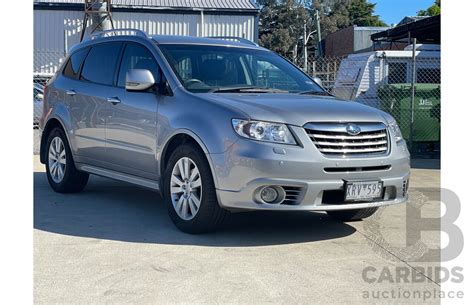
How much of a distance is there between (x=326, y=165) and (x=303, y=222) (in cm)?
147

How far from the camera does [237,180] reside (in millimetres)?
5105

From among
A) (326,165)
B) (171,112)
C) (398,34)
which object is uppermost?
(398,34)

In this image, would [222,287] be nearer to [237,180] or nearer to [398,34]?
[237,180]

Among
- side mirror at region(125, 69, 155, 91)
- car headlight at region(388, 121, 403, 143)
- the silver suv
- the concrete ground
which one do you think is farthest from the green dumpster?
side mirror at region(125, 69, 155, 91)

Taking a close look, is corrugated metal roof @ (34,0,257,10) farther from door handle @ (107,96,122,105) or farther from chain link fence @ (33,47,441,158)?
door handle @ (107,96,122,105)

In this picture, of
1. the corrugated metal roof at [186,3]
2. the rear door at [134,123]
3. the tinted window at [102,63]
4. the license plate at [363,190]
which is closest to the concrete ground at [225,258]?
the license plate at [363,190]

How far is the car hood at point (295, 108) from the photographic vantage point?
5.19 m

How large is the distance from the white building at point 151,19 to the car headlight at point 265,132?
945 inches

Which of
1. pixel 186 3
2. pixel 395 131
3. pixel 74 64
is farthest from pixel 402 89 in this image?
pixel 186 3

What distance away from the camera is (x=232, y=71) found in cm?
643

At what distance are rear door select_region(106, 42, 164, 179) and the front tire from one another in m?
0.44

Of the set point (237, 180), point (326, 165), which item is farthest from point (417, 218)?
point (237, 180)

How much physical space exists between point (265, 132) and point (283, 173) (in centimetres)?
38

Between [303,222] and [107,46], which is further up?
[107,46]
